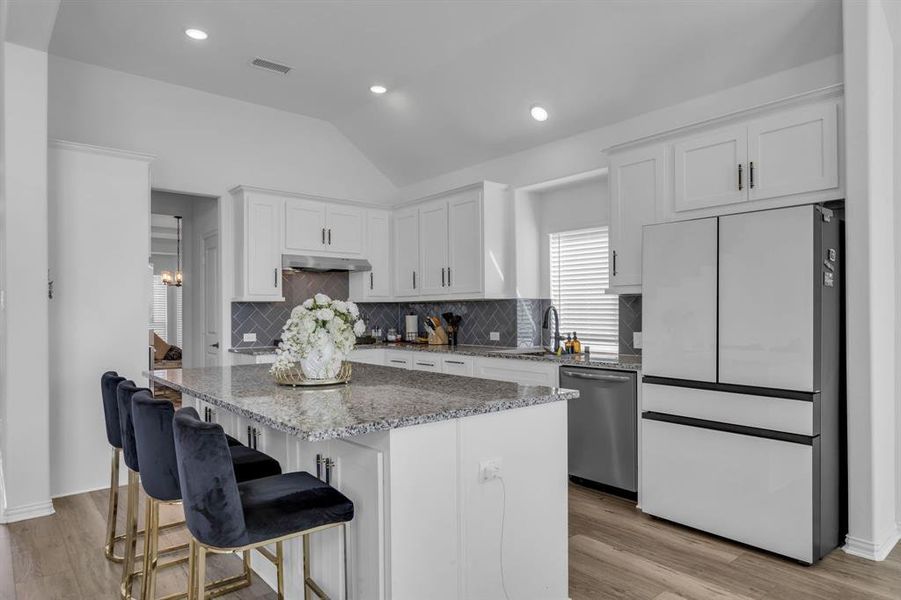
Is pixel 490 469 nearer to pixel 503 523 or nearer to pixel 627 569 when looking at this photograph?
pixel 503 523

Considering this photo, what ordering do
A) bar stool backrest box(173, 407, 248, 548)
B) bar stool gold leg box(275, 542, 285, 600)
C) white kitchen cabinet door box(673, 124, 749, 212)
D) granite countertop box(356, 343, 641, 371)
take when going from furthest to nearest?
granite countertop box(356, 343, 641, 371), white kitchen cabinet door box(673, 124, 749, 212), bar stool gold leg box(275, 542, 285, 600), bar stool backrest box(173, 407, 248, 548)

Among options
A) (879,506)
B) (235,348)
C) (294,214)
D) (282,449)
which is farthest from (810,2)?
(235,348)

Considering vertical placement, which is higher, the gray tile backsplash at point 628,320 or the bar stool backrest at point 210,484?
the gray tile backsplash at point 628,320

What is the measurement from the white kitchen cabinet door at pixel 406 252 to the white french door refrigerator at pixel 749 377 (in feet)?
9.67

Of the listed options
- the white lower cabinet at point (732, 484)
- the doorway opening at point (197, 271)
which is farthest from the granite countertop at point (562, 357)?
the doorway opening at point (197, 271)

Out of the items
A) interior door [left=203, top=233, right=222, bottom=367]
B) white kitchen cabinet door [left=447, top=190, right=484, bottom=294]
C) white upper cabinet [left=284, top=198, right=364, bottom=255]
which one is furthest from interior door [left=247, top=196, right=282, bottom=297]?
white kitchen cabinet door [left=447, top=190, right=484, bottom=294]

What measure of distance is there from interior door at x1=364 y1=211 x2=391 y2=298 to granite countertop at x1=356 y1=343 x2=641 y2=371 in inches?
27.7

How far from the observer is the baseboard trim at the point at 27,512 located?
3469 millimetres

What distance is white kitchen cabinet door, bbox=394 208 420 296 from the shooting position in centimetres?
593

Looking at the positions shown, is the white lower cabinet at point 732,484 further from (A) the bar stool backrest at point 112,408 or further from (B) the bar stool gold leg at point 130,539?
(A) the bar stool backrest at point 112,408

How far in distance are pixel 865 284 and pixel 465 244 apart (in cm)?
315

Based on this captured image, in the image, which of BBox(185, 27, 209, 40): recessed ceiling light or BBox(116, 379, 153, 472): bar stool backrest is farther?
BBox(185, 27, 209, 40): recessed ceiling light

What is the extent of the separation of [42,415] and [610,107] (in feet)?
14.4

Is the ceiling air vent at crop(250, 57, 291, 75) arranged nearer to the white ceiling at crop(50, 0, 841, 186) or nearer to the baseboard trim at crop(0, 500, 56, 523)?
the white ceiling at crop(50, 0, 841, 186)
